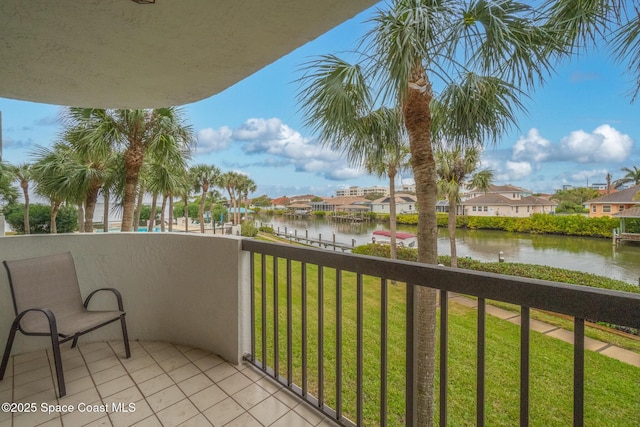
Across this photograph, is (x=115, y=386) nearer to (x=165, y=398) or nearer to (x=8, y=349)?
(x=165, y=398)

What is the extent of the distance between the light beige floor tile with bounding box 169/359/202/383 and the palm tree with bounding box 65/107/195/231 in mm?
5095

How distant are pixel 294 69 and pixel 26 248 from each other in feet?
10.0

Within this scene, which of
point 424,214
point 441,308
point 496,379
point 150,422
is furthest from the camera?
point 496,379

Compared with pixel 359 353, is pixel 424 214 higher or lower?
higher

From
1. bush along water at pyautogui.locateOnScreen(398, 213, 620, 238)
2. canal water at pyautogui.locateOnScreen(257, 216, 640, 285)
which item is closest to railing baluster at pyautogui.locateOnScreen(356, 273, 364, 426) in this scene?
bush along water at pyautogui.locateOnScreen(398, 213, 620, 238)

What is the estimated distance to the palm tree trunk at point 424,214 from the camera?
2.80 metres

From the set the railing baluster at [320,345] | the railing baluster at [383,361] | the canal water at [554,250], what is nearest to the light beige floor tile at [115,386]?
the railing baluster at [320,345]

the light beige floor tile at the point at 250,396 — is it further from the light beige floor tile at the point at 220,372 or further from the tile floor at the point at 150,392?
the light beige floor tile at the point at 220,372

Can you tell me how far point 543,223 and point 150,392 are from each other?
9816mm

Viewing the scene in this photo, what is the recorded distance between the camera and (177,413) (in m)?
1.82

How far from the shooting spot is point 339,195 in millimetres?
13672

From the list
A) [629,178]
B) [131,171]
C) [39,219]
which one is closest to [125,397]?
[131,171]

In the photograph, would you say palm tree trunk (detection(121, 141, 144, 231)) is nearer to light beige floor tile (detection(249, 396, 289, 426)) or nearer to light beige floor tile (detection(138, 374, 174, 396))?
light beige floor tile (detection(138, 374, 174, 396))

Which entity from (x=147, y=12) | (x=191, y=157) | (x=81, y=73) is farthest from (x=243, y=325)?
(x=191, y=157)
